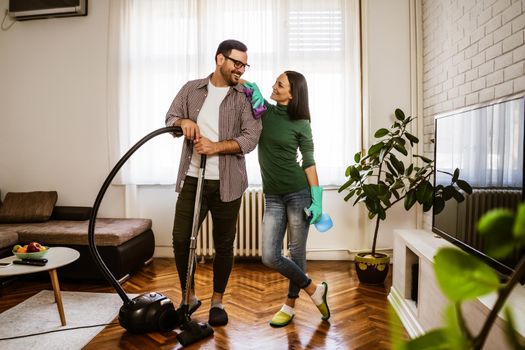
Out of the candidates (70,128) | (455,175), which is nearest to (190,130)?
(455,175)

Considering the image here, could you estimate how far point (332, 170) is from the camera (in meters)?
3.45

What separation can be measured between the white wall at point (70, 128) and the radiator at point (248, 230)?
0.42m

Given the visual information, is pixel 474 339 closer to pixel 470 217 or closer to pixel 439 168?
pixel 470 217

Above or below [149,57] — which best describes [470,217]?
below

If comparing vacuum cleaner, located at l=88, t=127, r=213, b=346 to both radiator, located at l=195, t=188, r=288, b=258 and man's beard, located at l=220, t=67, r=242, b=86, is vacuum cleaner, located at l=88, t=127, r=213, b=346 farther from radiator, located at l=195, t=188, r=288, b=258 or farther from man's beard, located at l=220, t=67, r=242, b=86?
radiator, located at l=195, t=188, r=288, b=258

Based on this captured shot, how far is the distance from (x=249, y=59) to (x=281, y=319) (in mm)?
2223

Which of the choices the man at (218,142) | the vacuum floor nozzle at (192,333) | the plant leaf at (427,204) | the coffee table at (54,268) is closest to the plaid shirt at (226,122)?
the man at (218,142)

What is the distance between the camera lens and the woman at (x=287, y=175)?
6.79ft

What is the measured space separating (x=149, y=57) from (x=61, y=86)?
3.11 ft

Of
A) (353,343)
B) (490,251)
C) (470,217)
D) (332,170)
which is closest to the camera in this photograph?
(490,251)

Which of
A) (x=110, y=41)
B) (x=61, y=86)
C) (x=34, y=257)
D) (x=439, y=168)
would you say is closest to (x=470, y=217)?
(x=439, y=168)

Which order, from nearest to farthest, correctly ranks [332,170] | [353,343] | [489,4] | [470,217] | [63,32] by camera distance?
[470,217]
[353,343]
[489,4]
[332,170]
[63,32]

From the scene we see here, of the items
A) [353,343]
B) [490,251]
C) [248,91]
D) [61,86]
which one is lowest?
[353,343]

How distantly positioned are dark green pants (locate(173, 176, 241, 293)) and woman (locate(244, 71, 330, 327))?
0.21m
